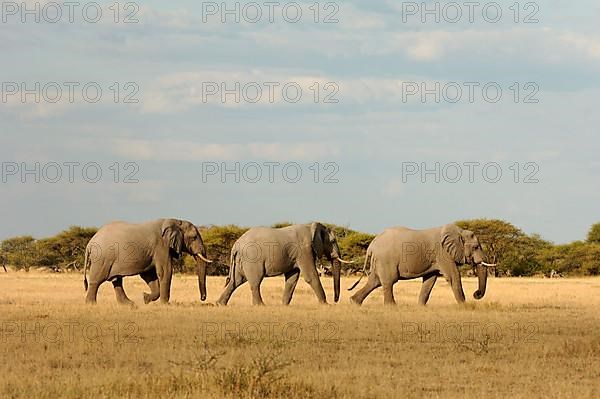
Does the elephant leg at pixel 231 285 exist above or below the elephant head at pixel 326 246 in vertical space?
below

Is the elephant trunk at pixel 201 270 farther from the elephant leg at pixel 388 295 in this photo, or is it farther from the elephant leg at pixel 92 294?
the elephant leg at pixel 388 295

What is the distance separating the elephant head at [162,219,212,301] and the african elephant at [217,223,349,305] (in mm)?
939

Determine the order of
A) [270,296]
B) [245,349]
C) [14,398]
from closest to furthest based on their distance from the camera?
[14,398]
[245,349]
[270,296]

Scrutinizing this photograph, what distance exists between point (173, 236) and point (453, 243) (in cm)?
797

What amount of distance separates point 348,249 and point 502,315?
51837mm

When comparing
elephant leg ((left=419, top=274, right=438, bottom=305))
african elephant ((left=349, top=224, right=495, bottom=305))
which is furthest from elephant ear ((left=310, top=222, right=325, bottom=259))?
elephant leg ((left=419, top=274, right=438, bottom=305))

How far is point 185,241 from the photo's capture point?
2912 cm

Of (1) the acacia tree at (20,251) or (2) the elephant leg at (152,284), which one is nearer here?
(2) the elephant leg at (152,284)

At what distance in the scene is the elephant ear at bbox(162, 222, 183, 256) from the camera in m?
28.4

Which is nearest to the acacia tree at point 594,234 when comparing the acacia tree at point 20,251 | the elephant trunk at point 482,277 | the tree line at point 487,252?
the tree line at point 487,252

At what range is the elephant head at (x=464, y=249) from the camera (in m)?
29.4

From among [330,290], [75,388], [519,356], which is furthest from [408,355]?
[330,290]

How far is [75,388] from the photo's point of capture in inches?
476

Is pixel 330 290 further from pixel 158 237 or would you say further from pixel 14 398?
pixel 14 398
